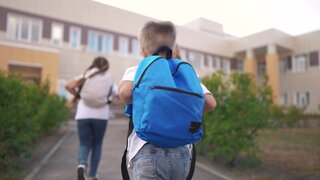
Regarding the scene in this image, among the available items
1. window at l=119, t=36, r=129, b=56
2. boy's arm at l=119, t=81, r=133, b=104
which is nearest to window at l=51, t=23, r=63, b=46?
window at l=119, t=36, r=129, b=56

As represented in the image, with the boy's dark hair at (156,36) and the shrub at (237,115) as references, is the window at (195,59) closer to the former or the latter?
the shrub at (237,115)

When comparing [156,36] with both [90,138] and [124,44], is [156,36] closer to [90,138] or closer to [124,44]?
[90,138]

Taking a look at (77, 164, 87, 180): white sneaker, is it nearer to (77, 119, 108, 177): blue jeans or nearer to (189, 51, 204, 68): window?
(77, 119, 108, 177): blue jeans

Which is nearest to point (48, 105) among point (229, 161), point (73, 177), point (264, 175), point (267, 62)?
point (73, 177)

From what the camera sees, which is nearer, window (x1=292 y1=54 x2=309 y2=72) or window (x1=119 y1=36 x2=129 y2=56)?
window (x1=119 y1=36 x2=129 y2=56)

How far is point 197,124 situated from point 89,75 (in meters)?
2.21

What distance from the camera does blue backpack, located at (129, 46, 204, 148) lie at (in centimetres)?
128

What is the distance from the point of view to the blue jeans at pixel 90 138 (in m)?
3.30

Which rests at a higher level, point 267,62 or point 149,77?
point 267,62

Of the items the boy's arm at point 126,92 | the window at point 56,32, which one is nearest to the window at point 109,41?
the window at point 56,32

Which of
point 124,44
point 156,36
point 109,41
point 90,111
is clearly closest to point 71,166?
point 90,111

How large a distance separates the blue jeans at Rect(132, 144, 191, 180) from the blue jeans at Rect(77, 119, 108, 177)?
200 centimetres

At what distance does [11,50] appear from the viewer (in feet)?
9.89

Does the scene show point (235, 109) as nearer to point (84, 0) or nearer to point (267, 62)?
point (84, 0)
